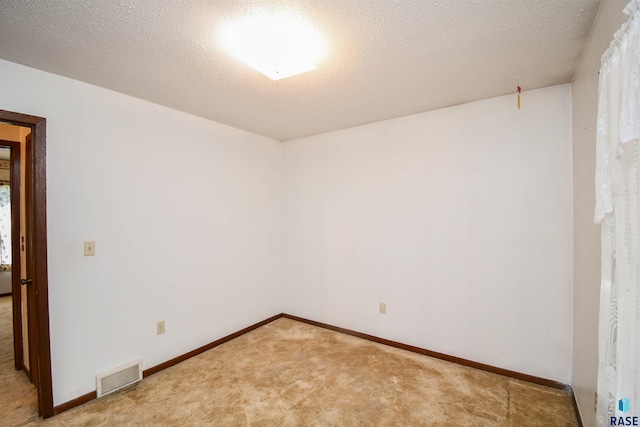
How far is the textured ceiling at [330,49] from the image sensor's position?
1380mm

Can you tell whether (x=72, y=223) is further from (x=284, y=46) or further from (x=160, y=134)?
(x=284, y=46)

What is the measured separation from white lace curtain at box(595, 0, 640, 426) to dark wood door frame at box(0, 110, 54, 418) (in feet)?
9.90

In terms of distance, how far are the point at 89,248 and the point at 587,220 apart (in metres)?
3.41

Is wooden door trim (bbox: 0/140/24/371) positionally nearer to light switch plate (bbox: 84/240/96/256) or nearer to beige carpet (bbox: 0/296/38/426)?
beige carpet (bbox: 0/296/38/426)

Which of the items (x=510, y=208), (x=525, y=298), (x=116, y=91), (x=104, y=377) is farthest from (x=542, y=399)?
(x=116, y=91)

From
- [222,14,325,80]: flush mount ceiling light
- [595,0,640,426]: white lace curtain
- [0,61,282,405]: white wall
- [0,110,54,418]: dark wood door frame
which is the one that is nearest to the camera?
[595,0,640,426]: white lace curtain

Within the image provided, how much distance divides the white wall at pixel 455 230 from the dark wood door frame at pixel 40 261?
246cm

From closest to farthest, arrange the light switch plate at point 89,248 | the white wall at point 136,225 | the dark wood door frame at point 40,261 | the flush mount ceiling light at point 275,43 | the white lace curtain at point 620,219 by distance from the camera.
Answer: the white lace curtain at point 620,219, the flush mount ceiling light at point 275,43, the dark wood door frame at point 40,261, the white wall at point 136,225, the light switch plate at point 89,248

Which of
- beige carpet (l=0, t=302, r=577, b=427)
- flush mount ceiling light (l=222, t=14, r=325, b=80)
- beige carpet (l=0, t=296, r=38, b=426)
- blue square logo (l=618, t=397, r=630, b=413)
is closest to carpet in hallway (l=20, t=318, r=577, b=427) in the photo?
beige carpet (l=0, t=302, r=577, b=427)

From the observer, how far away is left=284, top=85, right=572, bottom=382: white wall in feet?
7.39

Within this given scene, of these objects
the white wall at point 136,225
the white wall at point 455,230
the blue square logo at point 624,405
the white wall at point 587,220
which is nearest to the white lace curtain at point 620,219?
the blue square logo at point 624,405

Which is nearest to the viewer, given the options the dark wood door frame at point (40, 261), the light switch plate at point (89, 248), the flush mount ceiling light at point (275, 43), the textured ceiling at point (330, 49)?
the textured ceiling at point (330, 49)

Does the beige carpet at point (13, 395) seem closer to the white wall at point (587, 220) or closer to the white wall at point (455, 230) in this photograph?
the white wall at point (455, 230)

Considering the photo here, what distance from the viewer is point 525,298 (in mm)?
2346
